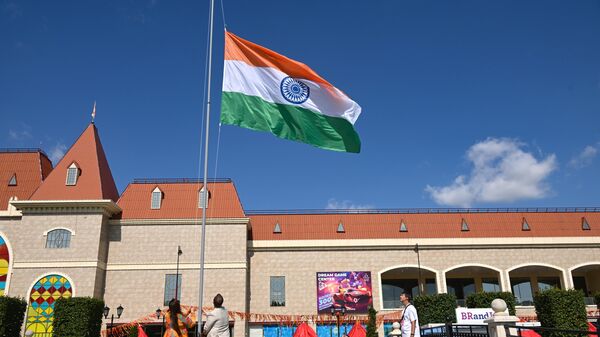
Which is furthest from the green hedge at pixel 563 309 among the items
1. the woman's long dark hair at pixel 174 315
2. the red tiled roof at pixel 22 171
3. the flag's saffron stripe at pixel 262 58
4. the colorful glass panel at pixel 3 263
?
the red tiled roof at pixel 22 171

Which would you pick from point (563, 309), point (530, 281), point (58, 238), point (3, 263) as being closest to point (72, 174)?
point (58, 238)

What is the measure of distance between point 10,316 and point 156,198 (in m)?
15.2

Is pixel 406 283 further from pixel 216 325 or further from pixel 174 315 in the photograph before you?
pixel 216 325

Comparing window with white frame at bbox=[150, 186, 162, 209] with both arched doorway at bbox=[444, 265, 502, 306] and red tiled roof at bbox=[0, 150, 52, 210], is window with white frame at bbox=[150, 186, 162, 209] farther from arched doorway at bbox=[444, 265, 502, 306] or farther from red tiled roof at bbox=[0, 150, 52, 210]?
arched doorway at bbox=[444, 265, 502, 306]

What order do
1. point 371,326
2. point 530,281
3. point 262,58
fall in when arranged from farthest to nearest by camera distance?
point 530,281, point 371,326, point 262,58

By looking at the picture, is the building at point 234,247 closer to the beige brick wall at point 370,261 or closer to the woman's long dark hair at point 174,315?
the beige brick wall at point 370,261

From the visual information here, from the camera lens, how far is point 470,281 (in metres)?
44.7

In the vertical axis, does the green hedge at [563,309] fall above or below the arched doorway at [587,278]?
below

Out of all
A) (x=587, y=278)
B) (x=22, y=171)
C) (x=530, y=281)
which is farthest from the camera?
(x=587, y=278)

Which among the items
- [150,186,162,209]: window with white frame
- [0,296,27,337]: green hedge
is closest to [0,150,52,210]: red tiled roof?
[150,186,162,209]: window with white frame

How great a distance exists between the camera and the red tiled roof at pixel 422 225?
42.3m

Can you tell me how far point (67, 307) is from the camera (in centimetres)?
2586

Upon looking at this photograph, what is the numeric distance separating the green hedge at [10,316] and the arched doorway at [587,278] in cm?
4084

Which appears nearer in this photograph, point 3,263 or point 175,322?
point 175,322
